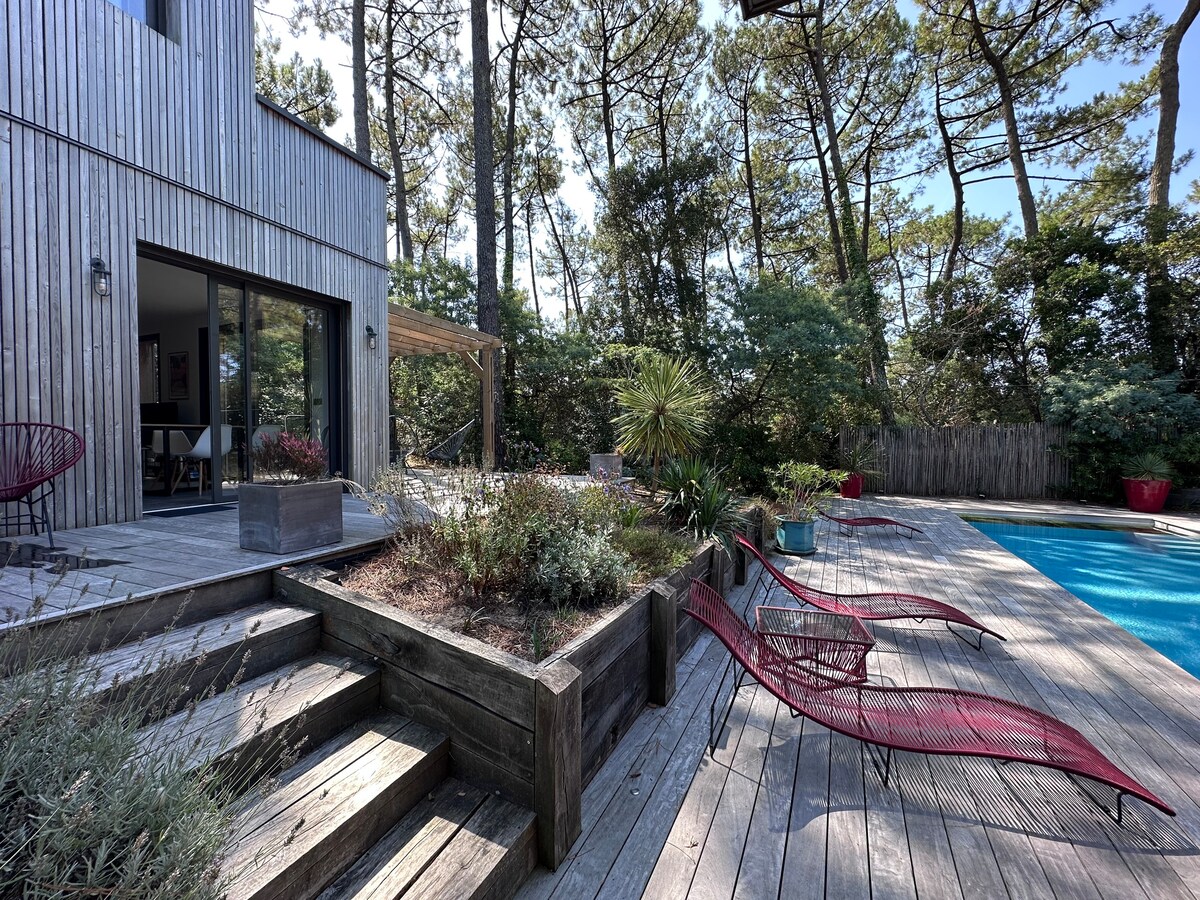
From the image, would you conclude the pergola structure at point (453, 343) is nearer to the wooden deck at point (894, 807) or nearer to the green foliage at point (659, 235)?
the green foliage at point (659, 235)

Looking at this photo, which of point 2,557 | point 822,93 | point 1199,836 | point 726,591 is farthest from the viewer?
point 822,93

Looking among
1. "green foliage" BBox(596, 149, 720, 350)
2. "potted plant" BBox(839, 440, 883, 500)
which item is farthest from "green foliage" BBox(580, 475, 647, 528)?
"green foliage" BBox(596, 149, 720, 350)

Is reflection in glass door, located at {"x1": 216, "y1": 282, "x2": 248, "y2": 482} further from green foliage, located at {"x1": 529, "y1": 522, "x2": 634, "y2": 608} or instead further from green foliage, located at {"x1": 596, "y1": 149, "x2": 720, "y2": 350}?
green foliage, located at {"x1": 596, "y1": 149, "x2": 720, "y2": 350}

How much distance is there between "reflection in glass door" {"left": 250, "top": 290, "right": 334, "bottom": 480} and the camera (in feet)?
16.7

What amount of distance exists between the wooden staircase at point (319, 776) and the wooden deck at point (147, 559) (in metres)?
0.30

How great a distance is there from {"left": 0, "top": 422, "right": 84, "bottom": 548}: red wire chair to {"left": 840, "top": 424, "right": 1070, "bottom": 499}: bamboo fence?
39.9 feet

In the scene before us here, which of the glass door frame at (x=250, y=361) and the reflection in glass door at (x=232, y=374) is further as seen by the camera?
the reflection in glass door at (x=232, y=374)

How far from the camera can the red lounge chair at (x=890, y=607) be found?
3.55 meters

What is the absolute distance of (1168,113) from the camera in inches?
434

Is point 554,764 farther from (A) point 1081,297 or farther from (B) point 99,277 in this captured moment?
(A) point 1081,297

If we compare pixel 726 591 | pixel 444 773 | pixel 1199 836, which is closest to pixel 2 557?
pixel 444 773

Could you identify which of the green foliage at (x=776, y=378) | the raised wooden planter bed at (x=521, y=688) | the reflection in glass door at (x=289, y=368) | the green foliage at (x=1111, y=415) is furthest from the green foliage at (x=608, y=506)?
the green foliage at (x=1111, y=415)

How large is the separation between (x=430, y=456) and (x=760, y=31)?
13732 millimetres

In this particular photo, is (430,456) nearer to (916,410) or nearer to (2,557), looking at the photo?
(2,557)
